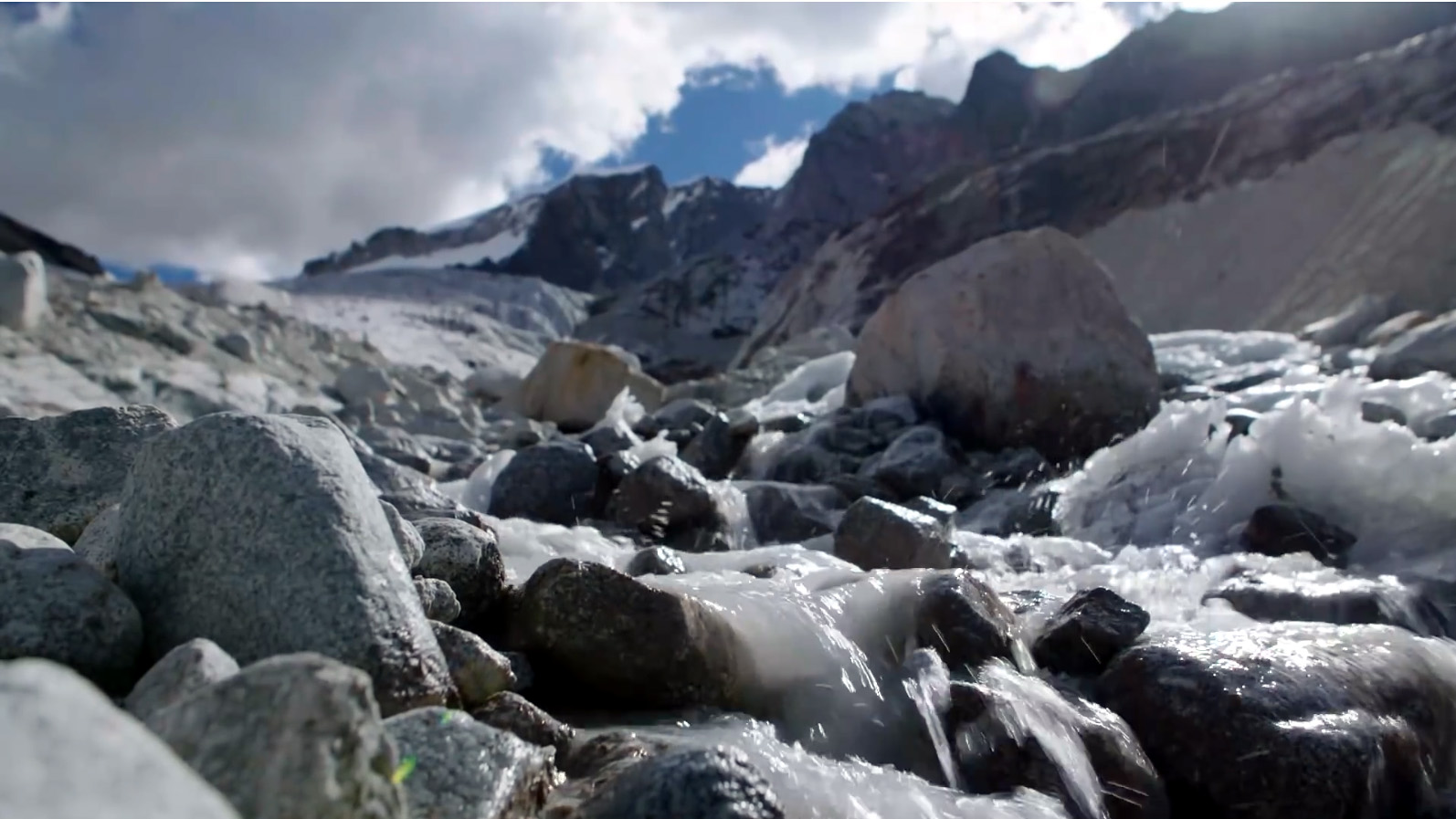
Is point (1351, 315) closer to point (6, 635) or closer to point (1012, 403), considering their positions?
point (1012, 403)

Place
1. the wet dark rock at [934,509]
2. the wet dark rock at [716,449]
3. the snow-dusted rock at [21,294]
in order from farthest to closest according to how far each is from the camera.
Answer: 1. the snow-dusted rock at [21,294]
2. the wet dark rock at [716,449]
3. the wet dark rock at [934,509]

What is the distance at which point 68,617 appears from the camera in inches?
84.9

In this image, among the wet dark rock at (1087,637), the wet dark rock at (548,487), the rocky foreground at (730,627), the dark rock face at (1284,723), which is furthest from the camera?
the wet dark rock at (548,487)

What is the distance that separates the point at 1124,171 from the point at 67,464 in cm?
3274

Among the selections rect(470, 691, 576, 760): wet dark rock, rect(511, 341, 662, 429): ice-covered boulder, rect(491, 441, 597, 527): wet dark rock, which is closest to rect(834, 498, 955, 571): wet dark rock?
rect(491, 441, 597, 527): wet dark rock

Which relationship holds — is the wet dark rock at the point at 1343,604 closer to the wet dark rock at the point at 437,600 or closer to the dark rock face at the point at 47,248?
the wet dark rock at the point at 437,600

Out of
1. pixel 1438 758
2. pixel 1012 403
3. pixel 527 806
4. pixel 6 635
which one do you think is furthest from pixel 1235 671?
pixel 1012 403

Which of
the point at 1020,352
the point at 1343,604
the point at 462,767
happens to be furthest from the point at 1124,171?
the point at 462,767

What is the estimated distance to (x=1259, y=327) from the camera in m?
19.5

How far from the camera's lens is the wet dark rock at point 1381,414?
685 cm

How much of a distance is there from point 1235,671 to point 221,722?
9.28ft

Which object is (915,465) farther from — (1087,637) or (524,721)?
(524,721)

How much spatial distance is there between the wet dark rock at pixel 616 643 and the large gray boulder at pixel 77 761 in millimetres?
1824

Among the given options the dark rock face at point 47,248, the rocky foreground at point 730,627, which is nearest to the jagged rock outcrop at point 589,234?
the dark rock face at point 47,248
